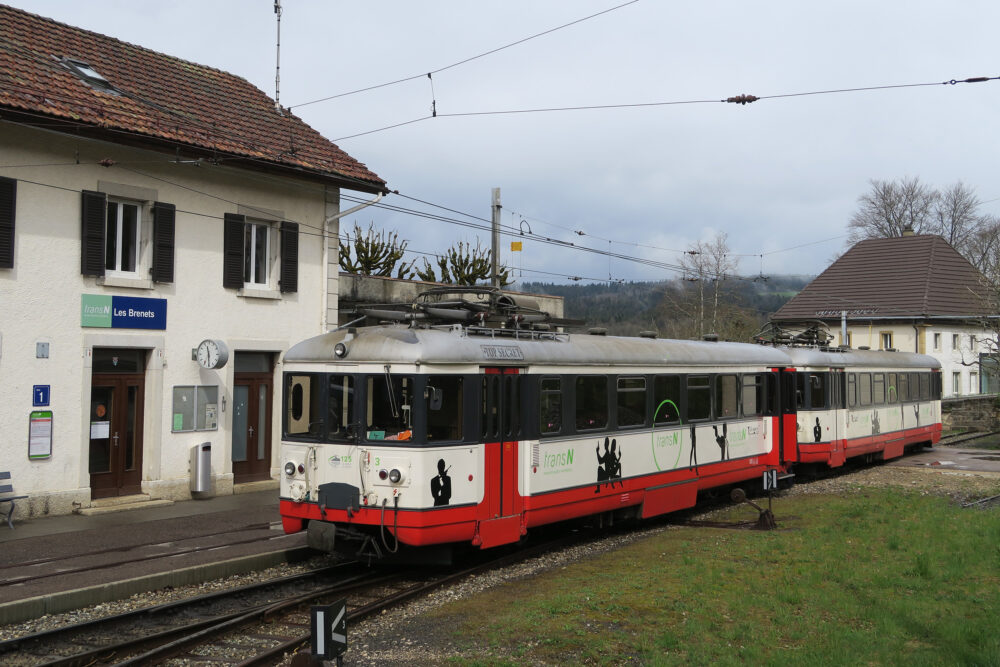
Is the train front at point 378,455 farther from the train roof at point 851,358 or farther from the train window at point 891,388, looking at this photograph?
the train window at point 891,388

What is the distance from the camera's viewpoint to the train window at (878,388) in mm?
24016

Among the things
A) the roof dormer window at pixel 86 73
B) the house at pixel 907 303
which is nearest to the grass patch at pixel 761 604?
the roof dormer window at pixel 86 73

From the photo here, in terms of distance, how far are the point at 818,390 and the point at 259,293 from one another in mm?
12503

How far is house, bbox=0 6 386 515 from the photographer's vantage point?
1405cm

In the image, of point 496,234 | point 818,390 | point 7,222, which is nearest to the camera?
point 7,222

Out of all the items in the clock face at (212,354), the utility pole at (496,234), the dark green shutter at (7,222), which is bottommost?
the clock face at (212,354)

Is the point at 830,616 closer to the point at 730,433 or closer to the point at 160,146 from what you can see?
the point at 730,433

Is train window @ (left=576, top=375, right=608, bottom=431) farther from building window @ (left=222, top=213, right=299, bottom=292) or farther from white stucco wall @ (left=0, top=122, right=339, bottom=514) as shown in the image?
building window @ (left=222, top=213, right=299, bottom=292)

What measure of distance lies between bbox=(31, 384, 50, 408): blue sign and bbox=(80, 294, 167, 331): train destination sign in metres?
1.19

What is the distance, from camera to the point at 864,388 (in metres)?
23.3

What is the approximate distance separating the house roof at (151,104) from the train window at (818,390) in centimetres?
1048

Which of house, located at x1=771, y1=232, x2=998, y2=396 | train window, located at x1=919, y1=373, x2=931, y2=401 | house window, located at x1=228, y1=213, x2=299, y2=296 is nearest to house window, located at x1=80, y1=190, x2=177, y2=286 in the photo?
house window, located at x1=228, y1=213, x2=299, y2=296

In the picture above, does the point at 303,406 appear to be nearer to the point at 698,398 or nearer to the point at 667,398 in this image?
the point at 667,398

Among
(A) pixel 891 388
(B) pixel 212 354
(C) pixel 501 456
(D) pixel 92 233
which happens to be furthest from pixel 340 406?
(A) pixel 891 388
